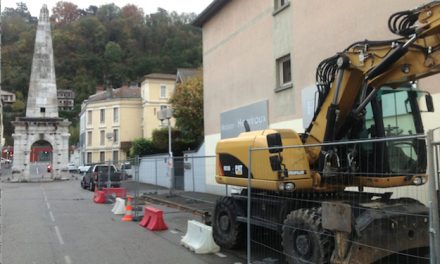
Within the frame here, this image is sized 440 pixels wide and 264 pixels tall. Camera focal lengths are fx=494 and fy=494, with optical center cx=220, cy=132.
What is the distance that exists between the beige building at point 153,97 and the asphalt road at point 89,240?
53.6 metres

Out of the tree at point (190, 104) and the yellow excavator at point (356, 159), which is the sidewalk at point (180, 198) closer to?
the yellow excavator at point (356, 159)

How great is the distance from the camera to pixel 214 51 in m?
23.7

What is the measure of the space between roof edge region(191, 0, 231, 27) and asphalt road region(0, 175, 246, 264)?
10.0m

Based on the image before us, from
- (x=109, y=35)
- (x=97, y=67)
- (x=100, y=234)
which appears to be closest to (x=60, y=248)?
(x=100, y=234)

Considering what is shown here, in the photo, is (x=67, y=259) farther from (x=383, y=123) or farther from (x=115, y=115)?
(x=115, y=115)

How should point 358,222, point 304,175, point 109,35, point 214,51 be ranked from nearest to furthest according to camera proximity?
point 358,222, point 304,175, point 214,51, point 109,35

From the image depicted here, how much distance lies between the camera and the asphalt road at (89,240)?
9508mm

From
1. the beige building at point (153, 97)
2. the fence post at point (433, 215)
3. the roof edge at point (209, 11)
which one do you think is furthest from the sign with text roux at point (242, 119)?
the beige building at point (153, 97)

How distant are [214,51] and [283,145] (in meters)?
16.1

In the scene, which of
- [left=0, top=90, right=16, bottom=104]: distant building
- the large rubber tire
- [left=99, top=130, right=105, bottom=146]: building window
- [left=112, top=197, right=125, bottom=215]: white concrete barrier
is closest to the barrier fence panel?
the large rubber tire

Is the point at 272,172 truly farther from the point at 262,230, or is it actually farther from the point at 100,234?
the point at 100,234

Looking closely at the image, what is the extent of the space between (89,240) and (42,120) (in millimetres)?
47172

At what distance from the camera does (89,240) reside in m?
11.7

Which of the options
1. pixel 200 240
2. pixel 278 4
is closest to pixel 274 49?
pixel 278 4
